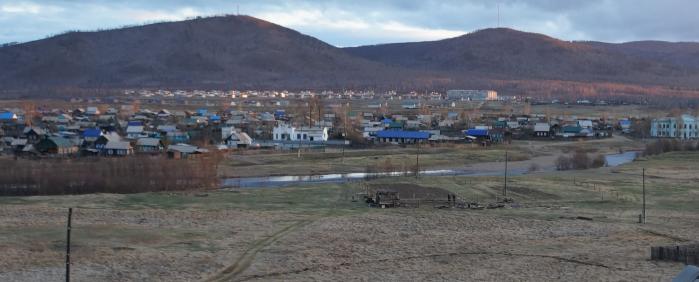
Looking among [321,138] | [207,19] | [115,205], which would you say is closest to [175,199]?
[115,205]

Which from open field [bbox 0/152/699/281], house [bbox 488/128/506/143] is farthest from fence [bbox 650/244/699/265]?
house [bbox 488/128/506/143]

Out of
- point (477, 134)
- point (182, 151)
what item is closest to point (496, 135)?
point (477, 134)

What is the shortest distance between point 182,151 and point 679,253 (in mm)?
19425

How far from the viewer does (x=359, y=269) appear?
1144 centimetres

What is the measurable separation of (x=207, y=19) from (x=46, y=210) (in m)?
131

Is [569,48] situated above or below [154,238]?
above

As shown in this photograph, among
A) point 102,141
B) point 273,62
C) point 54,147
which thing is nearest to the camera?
point 54,147

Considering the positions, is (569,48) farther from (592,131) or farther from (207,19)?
(592,131)

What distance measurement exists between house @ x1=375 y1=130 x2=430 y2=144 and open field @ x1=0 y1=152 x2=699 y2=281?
1759 cm

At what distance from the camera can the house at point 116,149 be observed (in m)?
29.2

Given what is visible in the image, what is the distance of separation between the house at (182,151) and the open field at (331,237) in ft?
24.6

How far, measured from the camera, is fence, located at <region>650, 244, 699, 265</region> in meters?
11.7

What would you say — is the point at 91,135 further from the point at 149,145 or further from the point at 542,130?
the point at 542,130

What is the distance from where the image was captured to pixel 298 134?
39.0m
